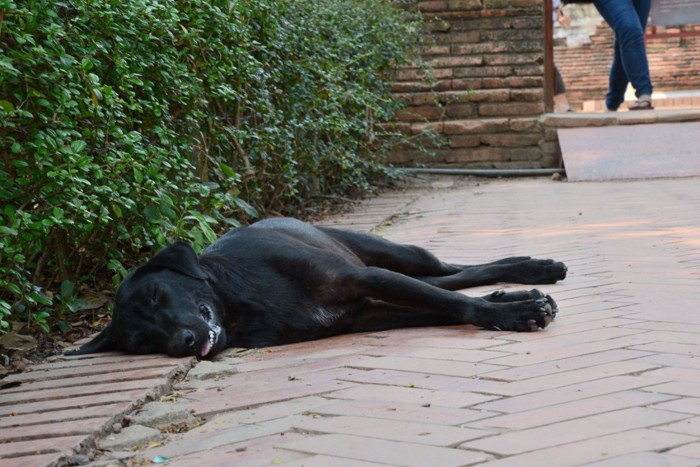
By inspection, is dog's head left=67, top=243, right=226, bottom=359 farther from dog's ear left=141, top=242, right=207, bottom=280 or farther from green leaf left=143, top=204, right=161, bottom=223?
green leaf left=143, top=204, right=161, bottom=223

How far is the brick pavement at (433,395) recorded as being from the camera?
2365 mm

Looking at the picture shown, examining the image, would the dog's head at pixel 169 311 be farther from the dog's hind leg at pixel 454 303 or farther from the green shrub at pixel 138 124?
the dog's hind leg at pixel 454 303

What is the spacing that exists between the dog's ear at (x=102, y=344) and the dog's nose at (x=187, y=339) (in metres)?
0.36

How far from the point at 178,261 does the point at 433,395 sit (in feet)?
A: 3.92

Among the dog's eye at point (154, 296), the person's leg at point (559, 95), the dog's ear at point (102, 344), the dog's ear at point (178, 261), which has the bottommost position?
the person's leg at point (559, 95)

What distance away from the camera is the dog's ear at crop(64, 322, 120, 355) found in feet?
12.1

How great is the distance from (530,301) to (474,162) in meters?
7.03

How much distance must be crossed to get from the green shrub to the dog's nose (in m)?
0.57

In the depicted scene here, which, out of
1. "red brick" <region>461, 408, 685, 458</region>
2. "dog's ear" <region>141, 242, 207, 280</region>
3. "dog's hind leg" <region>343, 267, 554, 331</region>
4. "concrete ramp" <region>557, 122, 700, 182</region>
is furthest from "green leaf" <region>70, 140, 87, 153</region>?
"concrete ramp" <region>557, 122, 700, 182</region>

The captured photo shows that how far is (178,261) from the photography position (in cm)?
360

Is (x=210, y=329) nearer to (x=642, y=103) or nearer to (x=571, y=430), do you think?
(x=571, y=430)

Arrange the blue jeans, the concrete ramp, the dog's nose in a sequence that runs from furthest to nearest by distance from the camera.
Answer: the blue jeans
the concrete ramp
the dog's nose

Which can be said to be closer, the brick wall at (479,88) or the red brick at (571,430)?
the red brick at (571,430)

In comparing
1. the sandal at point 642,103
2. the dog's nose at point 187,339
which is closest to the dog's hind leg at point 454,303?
the dog's nose at point 187,339
